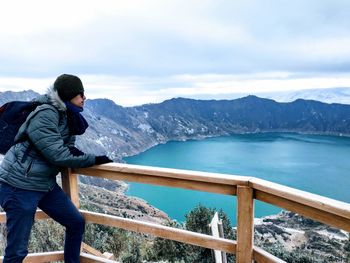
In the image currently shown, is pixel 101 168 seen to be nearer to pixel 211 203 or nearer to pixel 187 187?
pixel 187 187

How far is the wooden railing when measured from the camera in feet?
4.58

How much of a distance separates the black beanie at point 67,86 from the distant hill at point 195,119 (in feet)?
352

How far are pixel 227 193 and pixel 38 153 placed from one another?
3.38 ft

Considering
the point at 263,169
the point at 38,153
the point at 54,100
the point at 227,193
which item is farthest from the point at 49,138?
the point at 263,169

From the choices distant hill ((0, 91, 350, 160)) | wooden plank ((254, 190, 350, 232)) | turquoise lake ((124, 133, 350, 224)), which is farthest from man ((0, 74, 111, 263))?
distant hill ((0, 91, 350, 160))

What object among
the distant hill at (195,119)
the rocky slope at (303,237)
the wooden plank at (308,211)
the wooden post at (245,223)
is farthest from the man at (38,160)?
the distant hill at (195,119)

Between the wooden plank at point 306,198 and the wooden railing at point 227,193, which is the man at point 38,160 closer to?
the wooden railing at point 227,193

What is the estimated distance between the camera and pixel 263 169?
65.1 m

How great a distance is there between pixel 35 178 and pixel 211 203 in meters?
42.6

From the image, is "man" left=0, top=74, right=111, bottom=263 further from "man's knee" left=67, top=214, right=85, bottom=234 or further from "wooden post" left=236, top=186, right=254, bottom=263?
"wooden post" left=236, top=186, right=254, bottom=263

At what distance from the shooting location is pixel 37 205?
204cm

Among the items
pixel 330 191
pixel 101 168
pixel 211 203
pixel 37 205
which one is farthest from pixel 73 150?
pixel 330 191

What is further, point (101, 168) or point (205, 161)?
point (205, 161)

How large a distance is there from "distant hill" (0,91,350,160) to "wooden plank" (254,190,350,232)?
108 m
